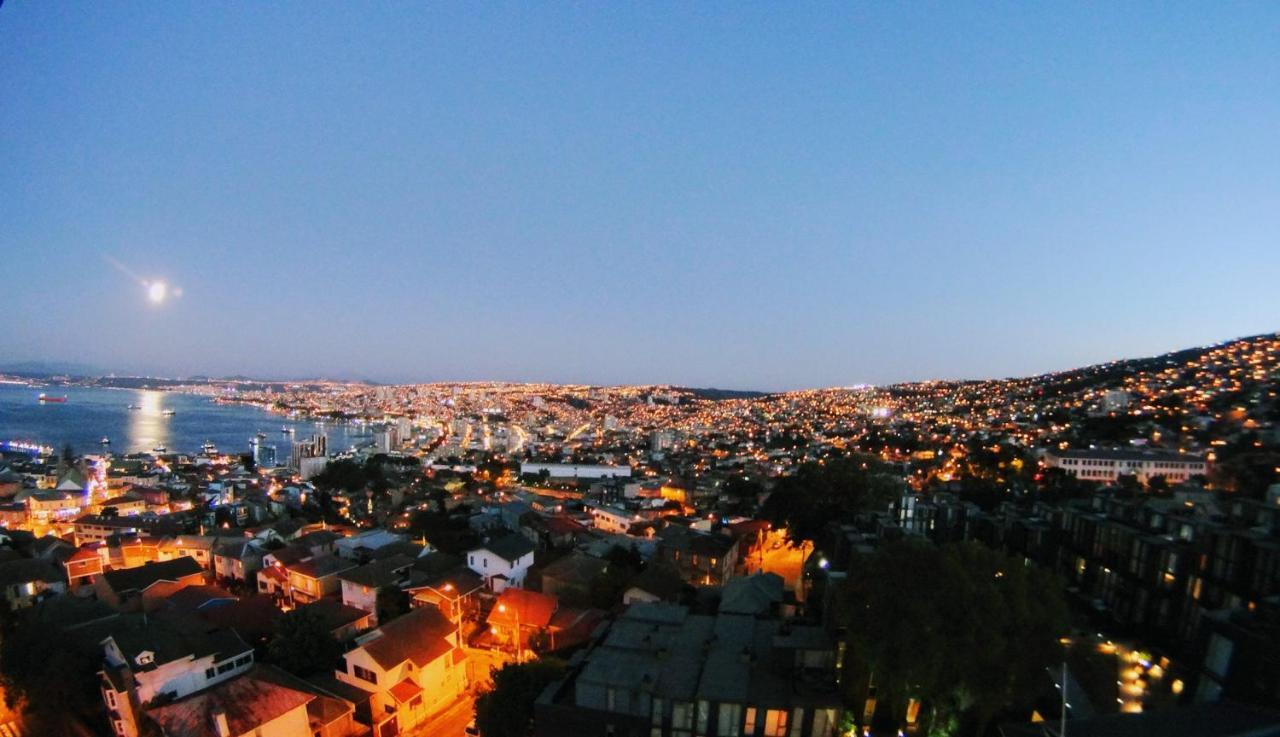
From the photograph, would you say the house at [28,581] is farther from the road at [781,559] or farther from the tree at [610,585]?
the road at [781,559]

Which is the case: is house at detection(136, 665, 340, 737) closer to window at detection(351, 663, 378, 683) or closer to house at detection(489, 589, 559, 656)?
window at detection(351, 663, 378, 683)

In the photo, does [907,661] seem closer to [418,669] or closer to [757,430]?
[418,669]

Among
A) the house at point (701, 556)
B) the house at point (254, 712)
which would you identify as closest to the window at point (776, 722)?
the house at point (254, 712)

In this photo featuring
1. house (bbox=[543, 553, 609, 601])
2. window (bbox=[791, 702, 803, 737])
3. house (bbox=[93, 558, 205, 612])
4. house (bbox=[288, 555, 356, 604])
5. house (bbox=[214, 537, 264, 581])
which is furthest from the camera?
house (bbox=[214, 537, 264, 581])

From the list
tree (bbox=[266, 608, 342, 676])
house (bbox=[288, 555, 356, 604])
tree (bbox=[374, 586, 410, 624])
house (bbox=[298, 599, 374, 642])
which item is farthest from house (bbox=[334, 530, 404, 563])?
tree (bbox=[266, 608, 342, 676])

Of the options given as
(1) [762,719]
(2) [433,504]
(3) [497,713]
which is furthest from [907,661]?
(2) [433,504]
